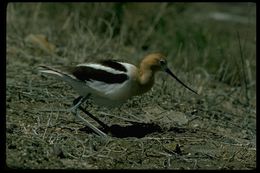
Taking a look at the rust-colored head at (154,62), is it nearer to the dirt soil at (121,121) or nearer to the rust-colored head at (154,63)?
the rust-colored head at (154,63)

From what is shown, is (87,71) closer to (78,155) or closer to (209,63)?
(78,155)

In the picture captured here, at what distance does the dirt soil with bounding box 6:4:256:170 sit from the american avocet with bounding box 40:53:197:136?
1.15ft

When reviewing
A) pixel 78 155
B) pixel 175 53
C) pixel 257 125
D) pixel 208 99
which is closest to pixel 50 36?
pixel 175 53

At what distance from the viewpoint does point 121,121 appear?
646 cm

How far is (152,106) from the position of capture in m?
6.92

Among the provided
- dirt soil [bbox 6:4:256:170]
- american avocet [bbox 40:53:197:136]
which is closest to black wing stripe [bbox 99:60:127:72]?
american avocet [bbox 40:53:197:136]

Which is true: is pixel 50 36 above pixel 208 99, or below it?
above

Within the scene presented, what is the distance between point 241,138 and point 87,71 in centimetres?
173

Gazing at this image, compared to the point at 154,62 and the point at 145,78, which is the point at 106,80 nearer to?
the point at 145,78

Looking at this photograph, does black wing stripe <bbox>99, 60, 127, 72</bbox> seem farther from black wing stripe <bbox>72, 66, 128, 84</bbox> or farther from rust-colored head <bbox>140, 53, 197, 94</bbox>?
rust-colored head <bbox>140, 53, 197, 94</bbox>

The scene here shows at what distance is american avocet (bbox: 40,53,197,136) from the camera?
5.79m

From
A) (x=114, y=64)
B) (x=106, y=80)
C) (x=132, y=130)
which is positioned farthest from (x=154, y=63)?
(x=132, y=130)

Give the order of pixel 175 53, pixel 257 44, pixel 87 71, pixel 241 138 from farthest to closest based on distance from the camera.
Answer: pixel 175 53
pixel 257 44
pixel 241 138
pixel 87 71

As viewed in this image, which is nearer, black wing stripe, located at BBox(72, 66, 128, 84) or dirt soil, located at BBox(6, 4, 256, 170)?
dirt soil, located at BBox(6, 4, 256, 170)
